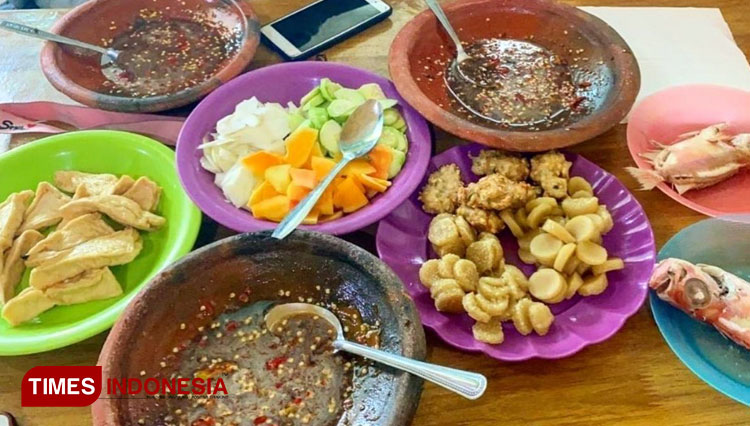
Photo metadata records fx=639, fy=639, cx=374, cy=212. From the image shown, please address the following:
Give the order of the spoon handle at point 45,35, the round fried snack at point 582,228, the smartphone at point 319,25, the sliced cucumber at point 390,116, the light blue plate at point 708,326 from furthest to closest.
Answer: the smartphone at point 319,25, the spoon handle at point 45,35, the sliced cucumber at point 390,116, the round fried snack at point 582,228, the light blue plate at point 708,326

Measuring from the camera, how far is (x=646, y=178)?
1245 mm

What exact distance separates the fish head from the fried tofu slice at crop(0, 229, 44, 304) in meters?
1.05

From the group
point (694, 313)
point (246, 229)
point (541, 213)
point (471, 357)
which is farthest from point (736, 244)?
point (246, 229)

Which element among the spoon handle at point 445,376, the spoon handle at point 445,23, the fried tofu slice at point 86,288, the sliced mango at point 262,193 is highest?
the spoon handle at point 445,23

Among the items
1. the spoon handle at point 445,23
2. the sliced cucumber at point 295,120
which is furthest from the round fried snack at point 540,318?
the spoon handle at point 445,23

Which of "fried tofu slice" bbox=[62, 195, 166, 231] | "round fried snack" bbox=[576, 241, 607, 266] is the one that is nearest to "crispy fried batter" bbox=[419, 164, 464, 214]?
"round fried snack" bbox=[576, 241, 607, 266]

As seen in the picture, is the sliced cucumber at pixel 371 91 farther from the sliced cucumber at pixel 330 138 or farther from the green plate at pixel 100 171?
the green plate at pixel 100 171

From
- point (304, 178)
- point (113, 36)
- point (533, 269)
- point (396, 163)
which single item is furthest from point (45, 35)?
point (533, 269)

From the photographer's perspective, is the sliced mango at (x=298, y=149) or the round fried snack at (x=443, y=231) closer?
the round fried snack at (x=443, y=231)

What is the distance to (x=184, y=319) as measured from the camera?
0.98m

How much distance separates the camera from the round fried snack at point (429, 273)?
3.43 feet

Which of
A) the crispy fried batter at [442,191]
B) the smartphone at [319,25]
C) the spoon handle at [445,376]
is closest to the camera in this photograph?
the spoon handle at [445,376]

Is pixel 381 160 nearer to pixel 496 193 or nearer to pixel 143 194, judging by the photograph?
pixel 496 193

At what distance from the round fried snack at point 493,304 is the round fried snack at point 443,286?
3 centimetres
